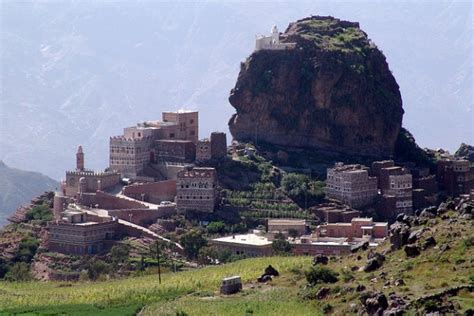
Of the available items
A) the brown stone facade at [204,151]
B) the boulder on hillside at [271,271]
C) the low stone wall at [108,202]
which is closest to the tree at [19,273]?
the low stone wall at [108,202]

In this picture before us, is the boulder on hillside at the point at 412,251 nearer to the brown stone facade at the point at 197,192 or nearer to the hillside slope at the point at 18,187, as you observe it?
the brown stone facade at the point at 197,192

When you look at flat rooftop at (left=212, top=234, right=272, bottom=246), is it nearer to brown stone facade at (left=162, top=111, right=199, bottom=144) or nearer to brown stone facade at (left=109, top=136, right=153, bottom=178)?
brown stone facade at (left=109, top=136, right=153, bottom=178)

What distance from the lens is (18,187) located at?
15238 cm

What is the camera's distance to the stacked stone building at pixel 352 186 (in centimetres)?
10506

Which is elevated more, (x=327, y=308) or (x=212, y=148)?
(x=212, y=148)

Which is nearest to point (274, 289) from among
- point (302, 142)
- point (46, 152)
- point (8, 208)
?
point (302, 142)

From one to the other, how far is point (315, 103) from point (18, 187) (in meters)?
45.4

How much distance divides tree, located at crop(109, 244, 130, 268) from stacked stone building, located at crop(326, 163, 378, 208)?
15.5 m

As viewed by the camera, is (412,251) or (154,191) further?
(154,191)

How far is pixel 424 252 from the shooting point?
6450 cm

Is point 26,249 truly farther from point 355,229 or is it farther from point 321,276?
point 321,276

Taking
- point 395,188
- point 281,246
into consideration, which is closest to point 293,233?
point 281,246

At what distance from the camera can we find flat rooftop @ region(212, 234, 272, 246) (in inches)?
3797

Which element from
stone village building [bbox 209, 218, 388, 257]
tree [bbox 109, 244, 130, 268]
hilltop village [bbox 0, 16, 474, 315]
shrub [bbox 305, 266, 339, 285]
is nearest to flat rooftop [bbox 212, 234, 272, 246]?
stone village building [bbox 209, 218, 388, 257]
